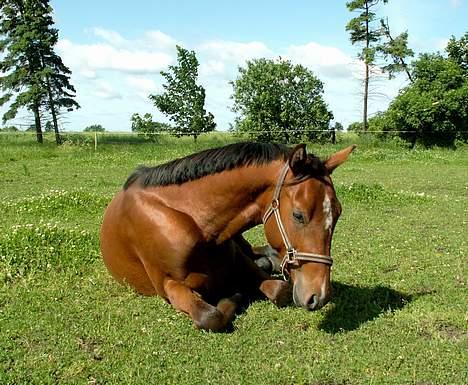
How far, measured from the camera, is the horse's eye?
4.55m

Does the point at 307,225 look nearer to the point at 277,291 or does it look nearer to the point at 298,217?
the point at 298,217

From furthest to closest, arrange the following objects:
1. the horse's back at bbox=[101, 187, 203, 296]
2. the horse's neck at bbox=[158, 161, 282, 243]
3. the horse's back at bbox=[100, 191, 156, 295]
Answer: the horse's back at bbox=[100, 191, 156, 295]
the horse's back at bbox=[101, 187, 203, 296]
the horse's neck at bbox=[158, 161, 282, 243]

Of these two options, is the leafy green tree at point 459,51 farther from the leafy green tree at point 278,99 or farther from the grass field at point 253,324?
the grass field at point 253,324

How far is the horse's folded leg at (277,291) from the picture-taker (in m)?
5.71

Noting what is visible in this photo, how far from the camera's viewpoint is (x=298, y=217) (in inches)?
180

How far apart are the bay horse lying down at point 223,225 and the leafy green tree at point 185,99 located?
43009mm

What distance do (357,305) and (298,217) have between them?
70.8 inches

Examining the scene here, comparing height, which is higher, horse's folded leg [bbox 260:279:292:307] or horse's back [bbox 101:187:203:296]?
horse's back [bbox 101:187:203:296]

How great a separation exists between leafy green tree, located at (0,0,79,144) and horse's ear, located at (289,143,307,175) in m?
39.1

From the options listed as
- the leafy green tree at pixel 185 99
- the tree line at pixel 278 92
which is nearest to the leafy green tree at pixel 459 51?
the tree line at pixel 278 92

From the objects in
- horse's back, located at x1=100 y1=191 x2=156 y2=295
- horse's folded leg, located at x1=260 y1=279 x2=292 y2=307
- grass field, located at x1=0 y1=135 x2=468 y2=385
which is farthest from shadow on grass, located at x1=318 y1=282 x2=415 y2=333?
horse's back, located at x1=100 y1=191 x2=156 y2=295

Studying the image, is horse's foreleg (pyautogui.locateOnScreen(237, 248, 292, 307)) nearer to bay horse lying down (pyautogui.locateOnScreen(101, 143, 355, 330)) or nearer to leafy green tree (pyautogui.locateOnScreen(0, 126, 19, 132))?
bay horse lying down (pyautogui.locateOnScreen(101, 143, 355, 330))

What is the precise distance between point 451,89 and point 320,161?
110ft

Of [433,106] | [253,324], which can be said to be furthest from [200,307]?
[433,106]
